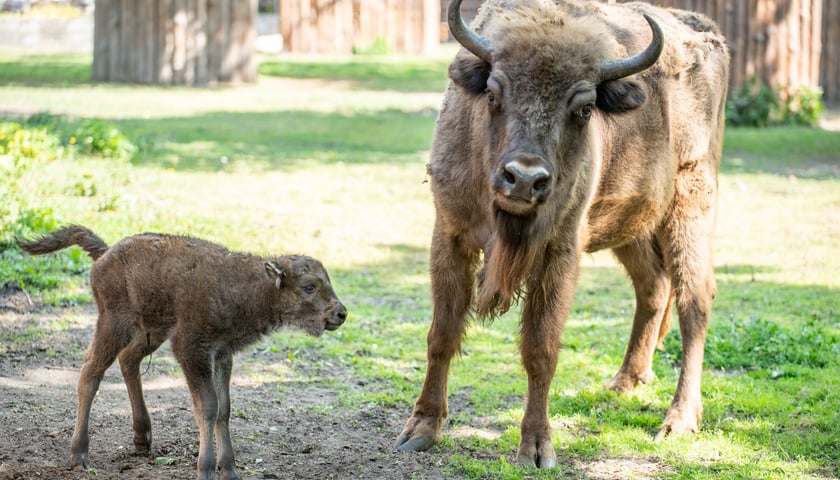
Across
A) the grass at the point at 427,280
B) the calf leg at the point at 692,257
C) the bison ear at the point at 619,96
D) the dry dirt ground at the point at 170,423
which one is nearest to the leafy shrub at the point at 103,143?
the grass at the point at 427,280

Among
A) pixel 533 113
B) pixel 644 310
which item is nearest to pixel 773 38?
pixel 644 310

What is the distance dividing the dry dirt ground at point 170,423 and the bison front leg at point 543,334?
621 millimetres

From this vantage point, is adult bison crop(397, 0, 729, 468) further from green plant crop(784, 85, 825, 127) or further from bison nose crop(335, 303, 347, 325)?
green plant crop(784, 85, 825, 127)

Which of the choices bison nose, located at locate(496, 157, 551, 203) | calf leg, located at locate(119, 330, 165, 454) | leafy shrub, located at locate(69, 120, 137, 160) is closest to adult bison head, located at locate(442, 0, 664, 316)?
bison nose, located at locate(496, 157, 551, 203)

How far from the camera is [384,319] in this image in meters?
9.55

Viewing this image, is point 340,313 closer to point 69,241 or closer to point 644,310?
point 69,241

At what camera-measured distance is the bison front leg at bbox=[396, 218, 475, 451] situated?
6637mm

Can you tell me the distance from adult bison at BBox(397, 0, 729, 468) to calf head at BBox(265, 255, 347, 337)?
0.97 m

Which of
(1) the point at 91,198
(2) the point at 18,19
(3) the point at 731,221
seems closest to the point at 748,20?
(3) the point at 731,221

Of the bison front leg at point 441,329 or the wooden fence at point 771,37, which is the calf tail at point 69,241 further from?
the wooden fence at point 771,37

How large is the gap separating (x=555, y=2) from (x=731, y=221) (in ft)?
25.1

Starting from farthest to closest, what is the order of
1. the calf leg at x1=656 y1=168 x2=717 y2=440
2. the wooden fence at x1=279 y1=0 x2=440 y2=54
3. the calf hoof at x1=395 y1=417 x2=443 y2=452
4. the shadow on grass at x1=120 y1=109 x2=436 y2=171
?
the wooden fence at x1=279 y1=0 x2=440 y2=54
the shadow on grass at x1=120 y1=109 x2=436 y2=171
the calf leg at x1=656 y1=168 x2=717 y2=440
the calf hoof at x1=395 y1=417 x2=443 y2=452

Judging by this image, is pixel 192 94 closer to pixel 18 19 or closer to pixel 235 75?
pixel 235 75

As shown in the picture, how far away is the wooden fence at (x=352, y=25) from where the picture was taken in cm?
3197
